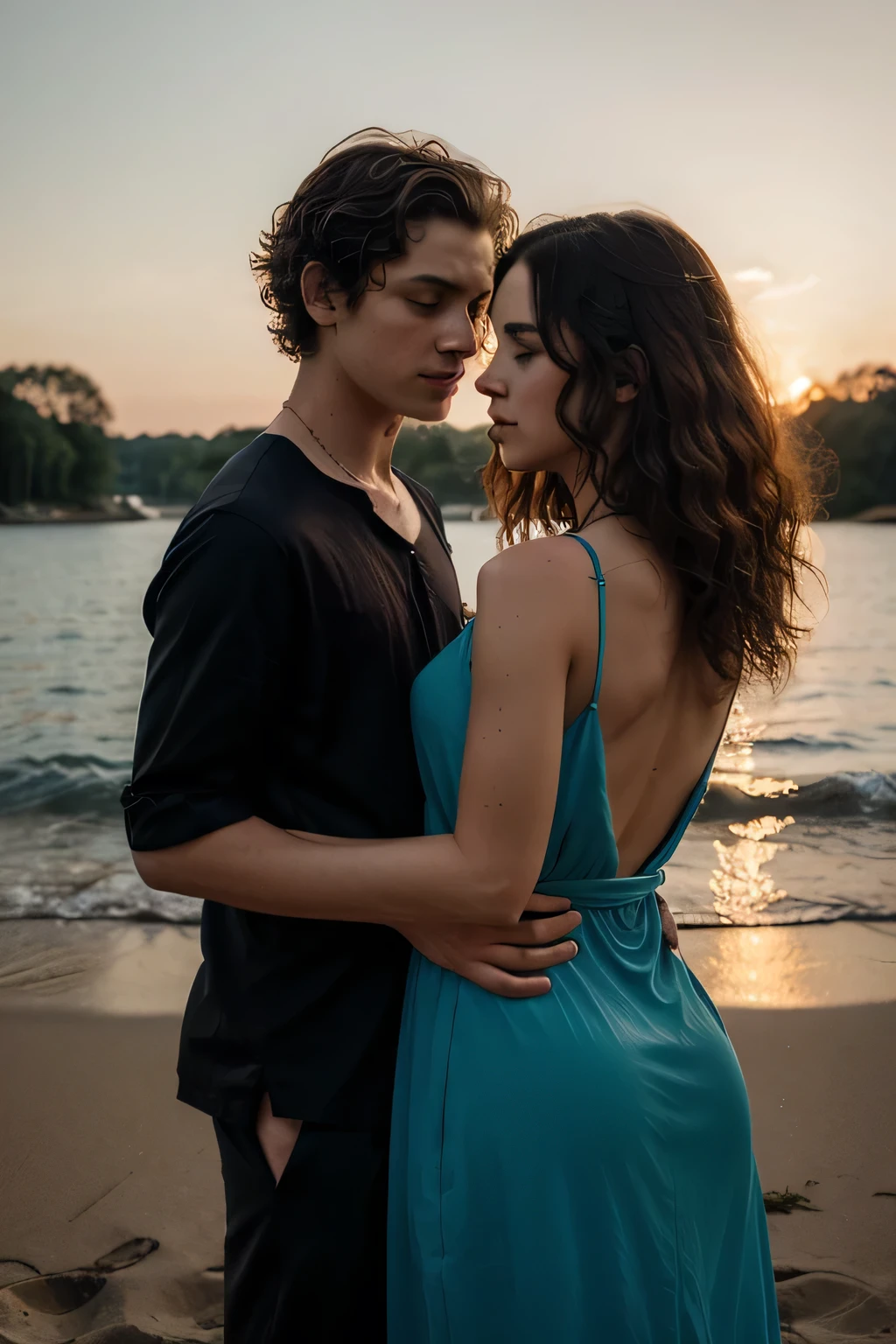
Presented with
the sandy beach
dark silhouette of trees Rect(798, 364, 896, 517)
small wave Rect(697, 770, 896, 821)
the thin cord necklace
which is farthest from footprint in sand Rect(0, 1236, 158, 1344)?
dark silhouette of trees Rect(798, 364, 896, 517)

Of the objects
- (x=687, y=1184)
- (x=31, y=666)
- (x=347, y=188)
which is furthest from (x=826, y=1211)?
(x=31, y=666)

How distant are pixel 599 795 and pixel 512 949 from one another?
0.85ft

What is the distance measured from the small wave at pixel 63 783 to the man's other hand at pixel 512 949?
8847 millimetres

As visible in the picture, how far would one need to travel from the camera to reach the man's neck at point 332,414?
1980mm

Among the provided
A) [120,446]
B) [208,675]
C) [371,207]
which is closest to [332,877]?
[208,675]

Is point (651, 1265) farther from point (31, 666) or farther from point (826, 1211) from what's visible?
point (31, 666)

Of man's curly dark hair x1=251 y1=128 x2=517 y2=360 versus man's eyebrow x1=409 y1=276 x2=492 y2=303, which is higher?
man's curly dark hair x1=251 y1=128 x2=517 y2=360

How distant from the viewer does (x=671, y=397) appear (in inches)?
64.2

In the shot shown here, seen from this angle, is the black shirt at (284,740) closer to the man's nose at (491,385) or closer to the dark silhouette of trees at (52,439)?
the man's nose at (491,385)

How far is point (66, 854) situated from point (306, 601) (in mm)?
7339

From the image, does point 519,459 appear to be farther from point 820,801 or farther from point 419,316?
point 820,801

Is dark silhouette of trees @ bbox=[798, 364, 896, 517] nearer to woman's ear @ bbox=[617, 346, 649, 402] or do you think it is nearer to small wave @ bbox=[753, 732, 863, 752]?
small wave @ bbox=[753, 732, 863, 752]

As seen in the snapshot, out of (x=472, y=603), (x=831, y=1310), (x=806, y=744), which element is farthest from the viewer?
(x=472, y=603)

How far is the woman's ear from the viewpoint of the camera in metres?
1.65
